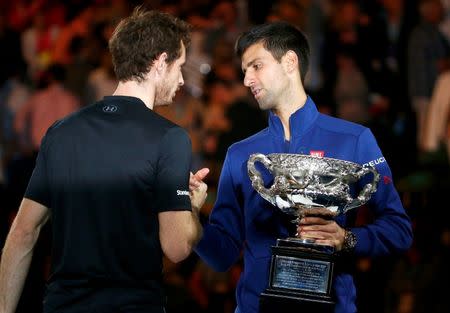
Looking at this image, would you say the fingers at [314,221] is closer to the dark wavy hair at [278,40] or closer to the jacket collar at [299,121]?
the jacket collar at [299,121]

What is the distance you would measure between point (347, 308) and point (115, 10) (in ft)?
16.8

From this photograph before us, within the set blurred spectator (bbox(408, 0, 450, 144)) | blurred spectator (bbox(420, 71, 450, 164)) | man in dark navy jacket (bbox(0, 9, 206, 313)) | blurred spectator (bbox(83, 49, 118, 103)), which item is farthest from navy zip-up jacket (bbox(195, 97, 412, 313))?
blurred spectator (bbox(83, 49, 118, 103))

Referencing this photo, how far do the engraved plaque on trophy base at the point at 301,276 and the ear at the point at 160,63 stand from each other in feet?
2.23

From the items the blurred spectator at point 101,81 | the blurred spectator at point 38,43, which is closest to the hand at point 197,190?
the blurred spectator at point 101,81

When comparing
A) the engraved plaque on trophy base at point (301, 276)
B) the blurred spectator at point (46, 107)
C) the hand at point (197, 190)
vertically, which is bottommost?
the engraved plaque on trophy base at point (301, 276)

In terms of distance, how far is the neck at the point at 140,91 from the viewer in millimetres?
3217

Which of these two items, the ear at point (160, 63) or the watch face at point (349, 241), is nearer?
the ear at point (160, 63)

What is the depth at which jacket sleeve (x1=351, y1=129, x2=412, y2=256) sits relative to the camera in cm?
357

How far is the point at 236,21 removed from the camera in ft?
24.6

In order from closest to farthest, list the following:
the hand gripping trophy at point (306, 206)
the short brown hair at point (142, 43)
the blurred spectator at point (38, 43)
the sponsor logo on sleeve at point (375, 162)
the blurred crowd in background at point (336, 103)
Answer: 1. the short brown hair at point (142, 43)
2. the hand gripping trophy at point (306, 206)
3. the sponsor logo on sleeve at point (375, 162)
4. the blurred crowd in background at point (336, 103)
5. the blurred spectator at point (38, 43)

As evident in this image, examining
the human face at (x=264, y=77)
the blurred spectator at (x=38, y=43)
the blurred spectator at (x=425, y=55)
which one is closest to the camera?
the human face at (x=264, y=77)

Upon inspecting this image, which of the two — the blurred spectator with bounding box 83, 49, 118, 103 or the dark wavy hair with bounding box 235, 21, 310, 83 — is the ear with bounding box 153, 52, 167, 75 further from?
the blurred spectator with bounding box 83, 49, 118, 103

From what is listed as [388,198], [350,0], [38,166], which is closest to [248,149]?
[388,198]

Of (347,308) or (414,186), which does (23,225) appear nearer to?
(347,308)
